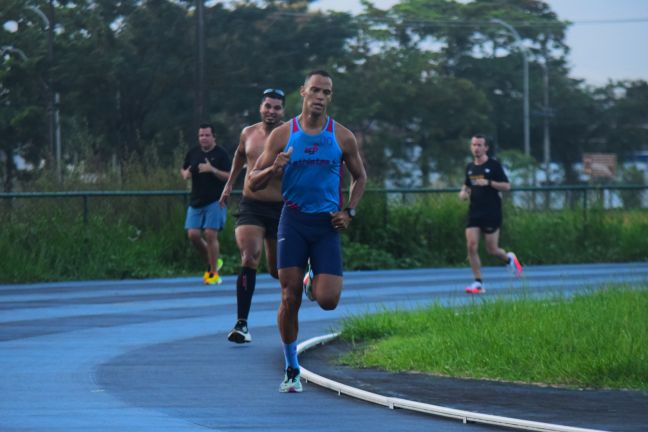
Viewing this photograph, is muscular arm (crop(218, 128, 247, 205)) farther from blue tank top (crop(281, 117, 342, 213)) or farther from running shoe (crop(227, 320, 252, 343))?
blue tank top (crop(281, 117, 342, 213))

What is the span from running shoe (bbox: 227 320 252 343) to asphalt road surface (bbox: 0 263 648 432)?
10cm

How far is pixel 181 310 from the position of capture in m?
16.8

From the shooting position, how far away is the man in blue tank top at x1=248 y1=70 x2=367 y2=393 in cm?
957

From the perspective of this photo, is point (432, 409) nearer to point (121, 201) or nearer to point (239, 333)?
point (239, 333)

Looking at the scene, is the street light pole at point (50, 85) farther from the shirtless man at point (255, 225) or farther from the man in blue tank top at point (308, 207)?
the man in blue tank top at point (308, 207)

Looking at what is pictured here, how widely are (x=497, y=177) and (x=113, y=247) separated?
21.4 ft

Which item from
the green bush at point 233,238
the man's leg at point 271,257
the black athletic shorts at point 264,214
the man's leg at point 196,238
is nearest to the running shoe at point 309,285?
the man's leg at point 271,257

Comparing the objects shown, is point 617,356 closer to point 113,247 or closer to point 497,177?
point 497,177

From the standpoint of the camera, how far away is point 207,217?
19.2m

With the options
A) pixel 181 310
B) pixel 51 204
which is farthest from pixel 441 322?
pixel 51 204

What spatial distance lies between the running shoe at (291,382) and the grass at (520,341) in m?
1.20

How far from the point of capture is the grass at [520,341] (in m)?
9.90

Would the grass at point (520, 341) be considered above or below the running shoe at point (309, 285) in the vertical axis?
below

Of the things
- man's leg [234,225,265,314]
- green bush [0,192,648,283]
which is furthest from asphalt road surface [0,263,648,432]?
green bush [0,192,648,283]
